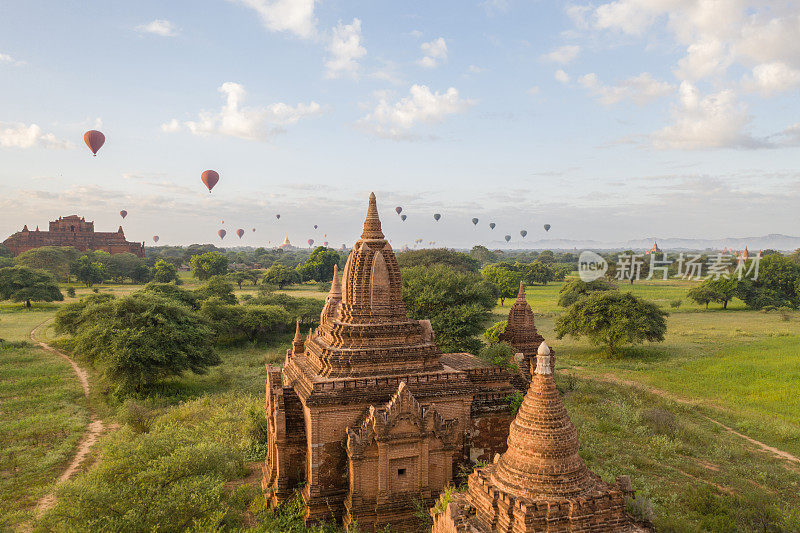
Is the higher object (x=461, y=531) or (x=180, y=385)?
(x=461, y=531)

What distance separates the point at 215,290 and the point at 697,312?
68.4 metres

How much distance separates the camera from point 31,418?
2439 cm

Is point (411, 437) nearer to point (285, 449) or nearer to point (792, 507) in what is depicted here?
point (285, 449)

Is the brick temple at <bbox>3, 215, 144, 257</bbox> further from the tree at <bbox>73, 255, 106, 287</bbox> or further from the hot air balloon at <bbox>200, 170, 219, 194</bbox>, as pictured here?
the hot air balloon at <bbox>200, 170, 219, 194</bbox>

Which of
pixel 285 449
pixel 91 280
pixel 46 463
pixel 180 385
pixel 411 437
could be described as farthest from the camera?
pixel 91 280

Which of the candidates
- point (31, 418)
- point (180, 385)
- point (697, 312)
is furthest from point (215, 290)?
point (697, 312)

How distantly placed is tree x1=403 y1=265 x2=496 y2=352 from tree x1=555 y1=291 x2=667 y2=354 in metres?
7.84

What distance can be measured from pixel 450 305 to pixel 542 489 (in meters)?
29.4

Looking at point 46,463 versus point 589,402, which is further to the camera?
point 589,402

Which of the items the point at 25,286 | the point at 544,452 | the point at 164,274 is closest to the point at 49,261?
the point at 164,274

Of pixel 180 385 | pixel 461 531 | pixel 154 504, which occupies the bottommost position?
pixel 180 385

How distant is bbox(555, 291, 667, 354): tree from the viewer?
39.6 m

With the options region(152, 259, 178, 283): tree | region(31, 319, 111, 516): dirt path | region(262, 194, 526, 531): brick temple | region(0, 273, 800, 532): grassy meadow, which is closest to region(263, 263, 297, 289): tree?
region(152, 259, 178, 283): tree

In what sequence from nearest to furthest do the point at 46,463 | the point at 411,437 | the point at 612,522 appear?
the point at 612,522 → the point at 411,437 → the point at 46,463
